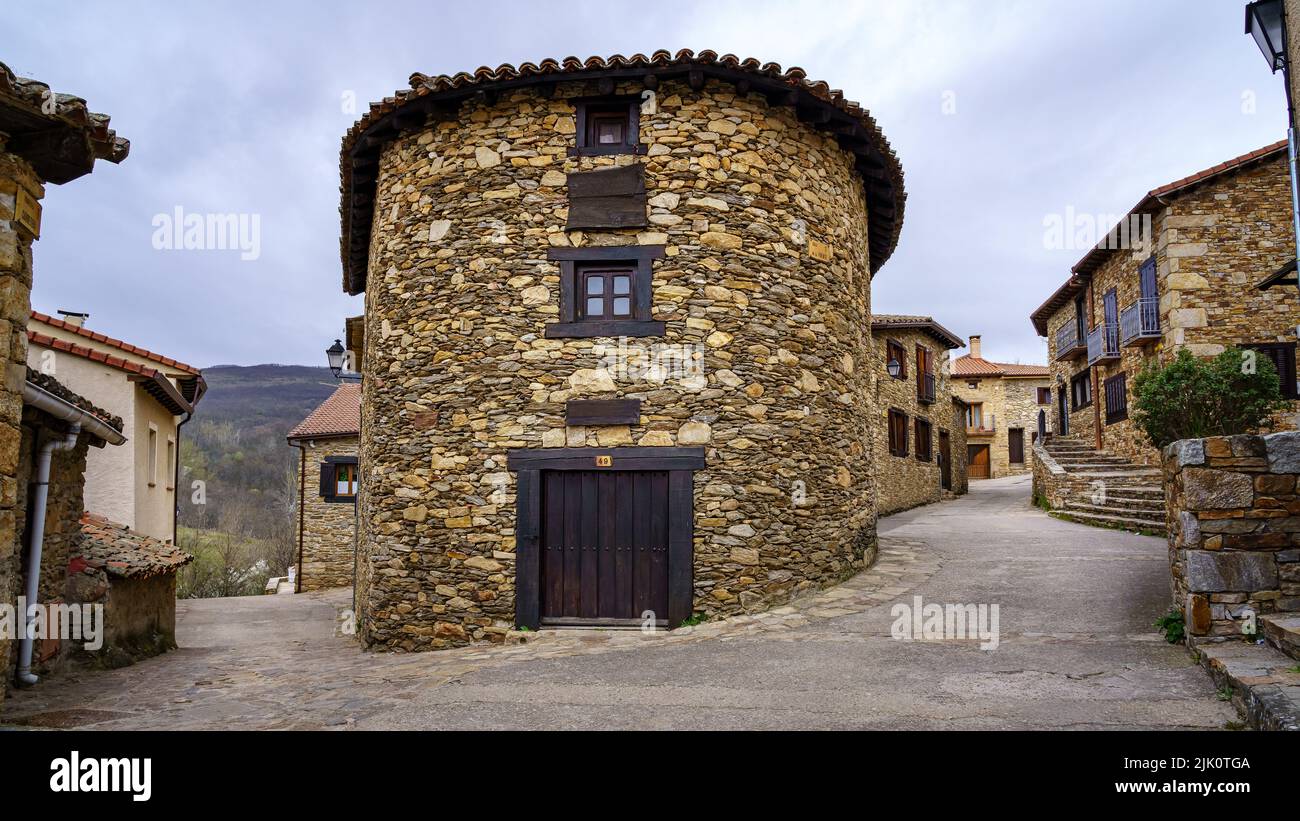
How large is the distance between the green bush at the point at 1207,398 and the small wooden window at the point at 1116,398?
847 cm

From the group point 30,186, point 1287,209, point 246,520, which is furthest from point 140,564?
point 246,520

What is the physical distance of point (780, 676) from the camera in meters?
6.18

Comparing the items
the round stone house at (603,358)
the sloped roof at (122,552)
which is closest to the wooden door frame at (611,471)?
the round stone house at (603,358)

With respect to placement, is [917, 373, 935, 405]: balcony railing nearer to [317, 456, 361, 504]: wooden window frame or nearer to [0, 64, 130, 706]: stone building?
[317, 456, 361, 504]: wooden window frame

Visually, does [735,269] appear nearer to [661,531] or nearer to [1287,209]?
[661,531]

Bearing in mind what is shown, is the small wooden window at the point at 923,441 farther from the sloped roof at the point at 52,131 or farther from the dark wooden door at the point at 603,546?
the sloped roof at the point at 52,131

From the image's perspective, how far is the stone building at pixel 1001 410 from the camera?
37.9 meters

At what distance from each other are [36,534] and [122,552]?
265 cm

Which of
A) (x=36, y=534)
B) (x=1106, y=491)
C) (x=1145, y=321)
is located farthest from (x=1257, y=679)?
(x=1145, y=321)

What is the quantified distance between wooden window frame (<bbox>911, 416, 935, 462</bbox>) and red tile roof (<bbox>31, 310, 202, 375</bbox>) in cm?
1734

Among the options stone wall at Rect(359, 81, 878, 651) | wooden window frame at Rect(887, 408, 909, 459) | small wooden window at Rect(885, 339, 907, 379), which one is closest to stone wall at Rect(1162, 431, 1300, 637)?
stone wall at Rect(359, 81, 878, 651)

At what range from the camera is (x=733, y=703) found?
5473 millimetres

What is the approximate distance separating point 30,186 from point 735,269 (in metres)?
6.01

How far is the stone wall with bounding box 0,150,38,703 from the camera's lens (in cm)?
457
